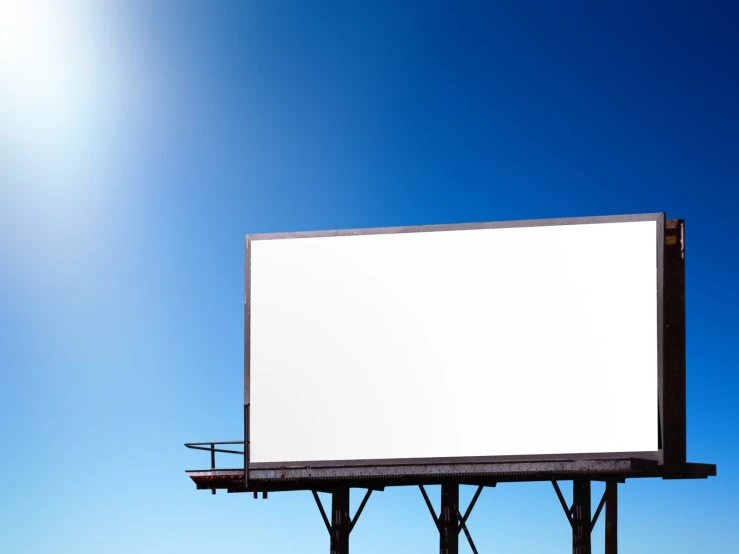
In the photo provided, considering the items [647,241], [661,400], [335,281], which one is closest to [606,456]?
[661,400]

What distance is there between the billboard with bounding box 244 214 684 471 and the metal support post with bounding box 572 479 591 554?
71.6 inches

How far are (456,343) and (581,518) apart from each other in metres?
3.83

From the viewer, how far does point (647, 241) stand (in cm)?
2127

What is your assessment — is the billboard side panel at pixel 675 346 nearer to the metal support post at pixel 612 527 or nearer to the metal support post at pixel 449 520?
the metal support post at pixel 612 527

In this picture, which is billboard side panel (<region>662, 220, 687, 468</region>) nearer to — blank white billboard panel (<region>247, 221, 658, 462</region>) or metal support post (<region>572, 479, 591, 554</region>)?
blank white billboard panel (<region>247, 221, 658, 462</region>)

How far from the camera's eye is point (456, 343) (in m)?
21.9

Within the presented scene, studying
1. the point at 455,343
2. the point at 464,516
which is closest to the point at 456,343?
the point at 455,343

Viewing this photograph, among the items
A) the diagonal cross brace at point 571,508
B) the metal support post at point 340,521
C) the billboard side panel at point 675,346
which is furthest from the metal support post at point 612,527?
the metal support post at point 340,521

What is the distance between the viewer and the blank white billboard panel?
2116cm

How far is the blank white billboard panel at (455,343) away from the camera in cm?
2116

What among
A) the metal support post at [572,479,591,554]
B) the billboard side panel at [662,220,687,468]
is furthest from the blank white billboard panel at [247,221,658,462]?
the metal support post at [572,479,591,554]

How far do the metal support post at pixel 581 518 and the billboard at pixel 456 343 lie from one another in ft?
5.96

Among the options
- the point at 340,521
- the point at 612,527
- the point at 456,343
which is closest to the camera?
the point at 456,343

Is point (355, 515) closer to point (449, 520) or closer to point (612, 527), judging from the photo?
point (449, 520)
